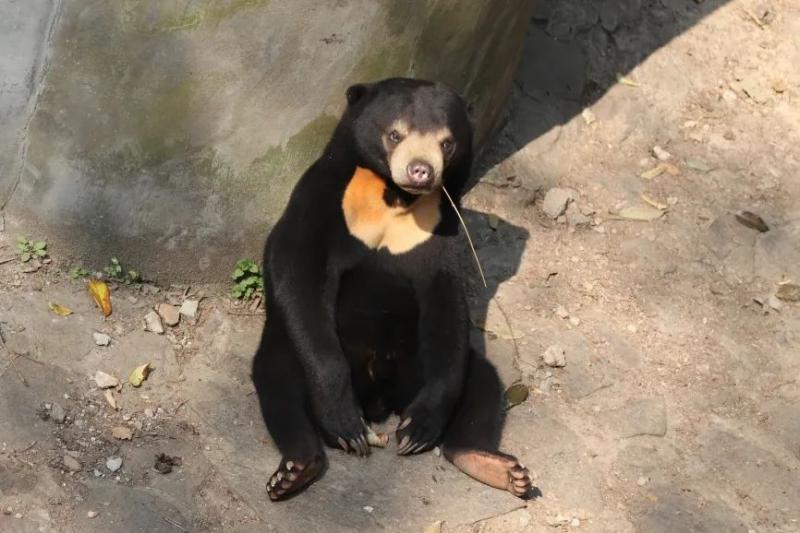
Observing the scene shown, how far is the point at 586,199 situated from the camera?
6.83 m

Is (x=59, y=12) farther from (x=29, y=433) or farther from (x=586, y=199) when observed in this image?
(x=586, y=199)

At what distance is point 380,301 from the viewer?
5312mm

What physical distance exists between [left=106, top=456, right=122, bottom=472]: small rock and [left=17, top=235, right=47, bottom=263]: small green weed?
113cm

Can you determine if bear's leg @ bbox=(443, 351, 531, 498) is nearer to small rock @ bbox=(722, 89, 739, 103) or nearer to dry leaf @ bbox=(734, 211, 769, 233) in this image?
dry leaf @ bbox=(734, 211, 769, 233)

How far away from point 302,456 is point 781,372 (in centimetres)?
266

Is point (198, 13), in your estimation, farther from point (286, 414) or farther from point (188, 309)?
point (286, 414)

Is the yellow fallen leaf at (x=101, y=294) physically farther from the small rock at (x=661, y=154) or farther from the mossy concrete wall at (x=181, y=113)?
the small rock at (x=661, y=154)

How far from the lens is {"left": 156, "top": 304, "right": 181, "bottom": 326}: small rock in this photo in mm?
5473

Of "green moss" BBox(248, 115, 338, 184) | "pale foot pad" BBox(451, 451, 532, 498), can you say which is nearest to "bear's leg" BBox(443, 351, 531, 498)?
"pale foot pad" BBox(451, 451, 532, 498)

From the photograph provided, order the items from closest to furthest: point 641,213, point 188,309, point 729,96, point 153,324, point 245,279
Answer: point 153,324
point 188,309
point 245,279
point 641,213
point 729,96

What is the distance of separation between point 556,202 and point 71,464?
319 centimetres

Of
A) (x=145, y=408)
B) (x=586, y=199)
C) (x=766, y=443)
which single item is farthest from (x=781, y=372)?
(x=145, y=408)

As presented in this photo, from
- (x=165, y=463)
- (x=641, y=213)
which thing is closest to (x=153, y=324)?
(x=165, y=463)

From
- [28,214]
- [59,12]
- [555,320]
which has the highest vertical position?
[59,12]
